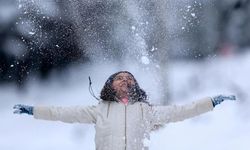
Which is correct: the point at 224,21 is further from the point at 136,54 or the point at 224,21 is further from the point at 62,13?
the point at 62,13

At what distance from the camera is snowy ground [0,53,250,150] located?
5.25 metres

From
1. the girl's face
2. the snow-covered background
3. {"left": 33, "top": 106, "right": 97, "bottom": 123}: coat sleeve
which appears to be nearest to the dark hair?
the girl's face

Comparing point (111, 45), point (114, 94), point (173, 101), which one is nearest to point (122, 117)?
point (114, 94)

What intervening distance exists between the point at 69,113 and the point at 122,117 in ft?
1.00

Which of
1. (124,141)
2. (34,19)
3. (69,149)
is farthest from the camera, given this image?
(34,19)

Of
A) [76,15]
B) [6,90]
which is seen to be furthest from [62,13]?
[6,90]

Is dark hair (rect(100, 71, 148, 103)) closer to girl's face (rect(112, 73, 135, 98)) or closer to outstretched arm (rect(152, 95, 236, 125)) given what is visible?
girl's face (rect(112, 73, 135, 98))

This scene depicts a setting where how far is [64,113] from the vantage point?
3.24 meters

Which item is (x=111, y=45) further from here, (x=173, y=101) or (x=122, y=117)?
(x=122, y=117)

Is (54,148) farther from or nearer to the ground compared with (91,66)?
nearer to the ground

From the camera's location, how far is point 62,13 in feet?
21.3

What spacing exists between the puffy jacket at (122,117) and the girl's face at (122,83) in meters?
0.12

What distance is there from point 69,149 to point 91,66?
1434mm

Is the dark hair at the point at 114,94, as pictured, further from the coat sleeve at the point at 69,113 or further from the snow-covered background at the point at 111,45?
the snow-covered background at the point at 111,45
